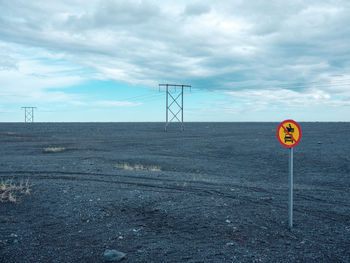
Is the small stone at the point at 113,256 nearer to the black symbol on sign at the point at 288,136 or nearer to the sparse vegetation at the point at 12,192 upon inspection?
the black symbol on sign at the point at 288,136

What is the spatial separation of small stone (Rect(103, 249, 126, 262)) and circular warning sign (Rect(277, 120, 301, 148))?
167 inches

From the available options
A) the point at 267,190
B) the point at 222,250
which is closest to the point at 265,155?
the point at 267,190

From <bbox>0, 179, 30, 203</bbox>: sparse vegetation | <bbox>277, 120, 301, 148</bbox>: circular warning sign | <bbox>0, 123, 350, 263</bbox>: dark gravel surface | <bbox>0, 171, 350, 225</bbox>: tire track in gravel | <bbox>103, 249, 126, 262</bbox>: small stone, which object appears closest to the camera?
<bbox>103, 249, 126, 262</bbox>: small stone

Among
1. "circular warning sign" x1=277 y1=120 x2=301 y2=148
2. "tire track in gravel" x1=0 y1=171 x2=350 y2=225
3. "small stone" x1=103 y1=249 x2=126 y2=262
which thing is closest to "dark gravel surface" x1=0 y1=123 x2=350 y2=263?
"tire track in gravel" x1=0 y1=171 x2=350 y2=225

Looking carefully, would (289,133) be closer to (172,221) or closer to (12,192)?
(172,221)

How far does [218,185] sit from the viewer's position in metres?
11.8

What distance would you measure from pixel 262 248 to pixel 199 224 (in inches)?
68.4

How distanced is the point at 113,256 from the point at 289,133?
468 centimetres

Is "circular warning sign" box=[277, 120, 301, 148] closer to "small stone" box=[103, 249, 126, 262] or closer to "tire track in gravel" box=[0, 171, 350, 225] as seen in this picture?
"tire track in gravel" box=[0, 171, 350, 225]

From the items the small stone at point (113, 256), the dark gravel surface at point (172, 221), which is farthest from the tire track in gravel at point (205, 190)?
the small stone at point (113, 256)

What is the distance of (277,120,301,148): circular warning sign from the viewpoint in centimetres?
667

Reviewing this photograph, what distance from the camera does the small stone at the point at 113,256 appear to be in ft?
18.0

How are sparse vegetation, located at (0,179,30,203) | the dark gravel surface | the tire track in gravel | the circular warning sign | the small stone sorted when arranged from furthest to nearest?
sparse vegetation, located at (0,179,30,203) < the tire track in gravel < the circular warning sign < the dark gravel surface < the small stone

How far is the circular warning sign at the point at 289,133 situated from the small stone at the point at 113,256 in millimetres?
4254
